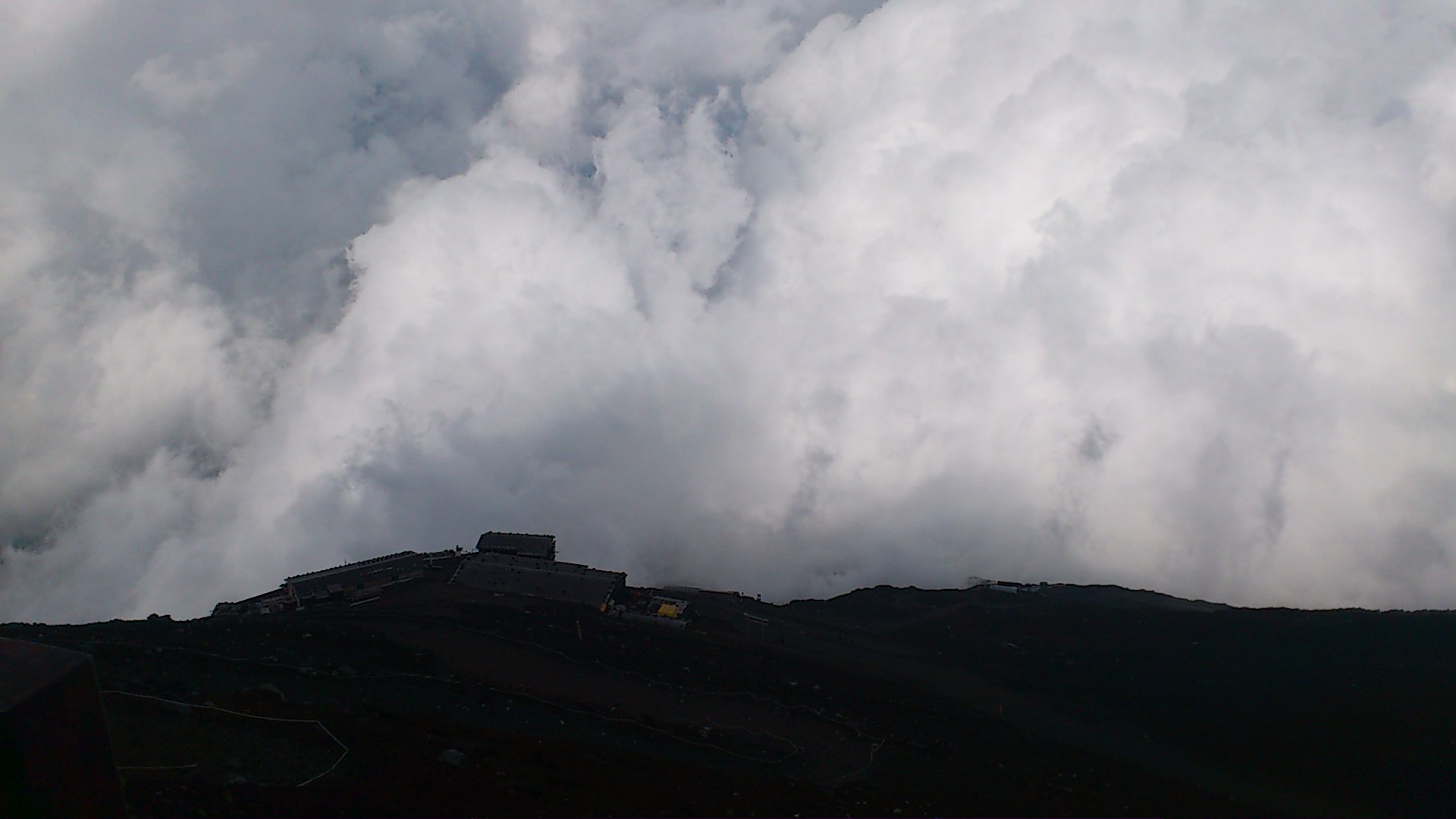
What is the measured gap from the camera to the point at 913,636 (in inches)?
3757

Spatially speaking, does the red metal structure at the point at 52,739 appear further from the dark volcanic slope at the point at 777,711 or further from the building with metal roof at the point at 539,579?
the building with metal roof at the point at 539,579

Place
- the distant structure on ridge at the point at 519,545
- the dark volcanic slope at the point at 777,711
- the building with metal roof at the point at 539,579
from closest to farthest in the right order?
the dark volcanic slope at the point at 777,711 → the building with metal roof at the point at 539,579 → the distant structure on ridge at the point at 519,545

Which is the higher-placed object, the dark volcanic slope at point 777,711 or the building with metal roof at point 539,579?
the building with metal roof at point 539,579

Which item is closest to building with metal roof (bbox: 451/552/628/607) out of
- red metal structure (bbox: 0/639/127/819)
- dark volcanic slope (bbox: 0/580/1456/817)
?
dark volcanic slope (bbox: 0/580/1456/817)

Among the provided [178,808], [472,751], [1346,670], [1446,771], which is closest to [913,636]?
[1346,670]

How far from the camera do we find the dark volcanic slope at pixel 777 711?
34531 millimetres

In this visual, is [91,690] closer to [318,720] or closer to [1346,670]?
[318,720]

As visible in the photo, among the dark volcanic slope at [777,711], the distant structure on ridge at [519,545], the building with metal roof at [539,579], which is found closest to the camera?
the dark volcanic slope at [777,711]

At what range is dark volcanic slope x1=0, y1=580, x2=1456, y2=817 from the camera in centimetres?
3453

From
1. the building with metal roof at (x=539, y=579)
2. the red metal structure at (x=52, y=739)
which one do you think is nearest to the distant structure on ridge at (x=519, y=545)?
the building with metal roof at (x=539, y=579)

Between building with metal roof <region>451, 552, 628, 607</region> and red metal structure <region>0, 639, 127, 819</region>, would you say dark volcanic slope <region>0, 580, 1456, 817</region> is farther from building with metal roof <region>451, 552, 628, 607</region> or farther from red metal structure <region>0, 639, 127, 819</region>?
red metal structure <region>0, 639, 127, 819</region>

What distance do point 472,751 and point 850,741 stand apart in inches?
1079

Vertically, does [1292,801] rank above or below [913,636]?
below

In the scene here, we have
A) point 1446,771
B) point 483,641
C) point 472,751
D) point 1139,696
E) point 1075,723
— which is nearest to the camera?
point 472,751
